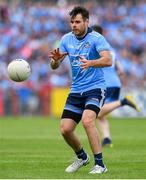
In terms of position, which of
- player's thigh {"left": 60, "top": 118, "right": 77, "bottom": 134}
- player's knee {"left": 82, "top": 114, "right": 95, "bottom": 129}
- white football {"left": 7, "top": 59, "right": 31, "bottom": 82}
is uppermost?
white football {"left": 7, "top": 59, "right": 31, "bottom": 82}

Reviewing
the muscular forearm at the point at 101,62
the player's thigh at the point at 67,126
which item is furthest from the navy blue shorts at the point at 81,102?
the muscular forearm at the point at 101,62

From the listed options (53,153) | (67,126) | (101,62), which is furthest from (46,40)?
(101,62)

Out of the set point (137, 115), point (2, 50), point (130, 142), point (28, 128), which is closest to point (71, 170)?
point (130, 142)

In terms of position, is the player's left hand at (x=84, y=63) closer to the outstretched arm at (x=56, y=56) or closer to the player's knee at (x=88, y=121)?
the outstretched arm at (x=56, y=56)

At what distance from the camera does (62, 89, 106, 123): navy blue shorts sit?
11.2 metres

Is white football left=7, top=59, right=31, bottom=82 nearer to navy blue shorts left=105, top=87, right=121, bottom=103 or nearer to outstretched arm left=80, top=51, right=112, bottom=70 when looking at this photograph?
outstretched arm left=80, top=51, right=112, bottom=70

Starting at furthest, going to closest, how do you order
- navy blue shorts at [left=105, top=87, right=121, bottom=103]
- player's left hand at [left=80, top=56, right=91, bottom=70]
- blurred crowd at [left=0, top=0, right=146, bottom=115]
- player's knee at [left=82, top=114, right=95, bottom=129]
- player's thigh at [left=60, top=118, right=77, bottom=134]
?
blurred crowd at [left=0, top=0, right=146, bottom=115] → navy blue shorts at [left=105, top=87, right=121, bottom=103] → player's thigh at [left=60, top=118, right=77, bottom=134] → player's knee at [left=82, top=114, right=95, bottom=129] → player's left hand at [left=80, top=56, right=91, bottom=70]

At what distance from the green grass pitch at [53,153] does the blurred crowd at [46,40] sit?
17.1 ft

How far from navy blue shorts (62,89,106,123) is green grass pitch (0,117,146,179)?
0.90 metres

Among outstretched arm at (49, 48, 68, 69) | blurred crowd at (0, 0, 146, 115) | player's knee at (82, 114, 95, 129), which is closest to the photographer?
player's knee at (82, 114, 95, 129)

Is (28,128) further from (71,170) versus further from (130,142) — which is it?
(71,170)

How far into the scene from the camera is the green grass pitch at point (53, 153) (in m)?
10.8

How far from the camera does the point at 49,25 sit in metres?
34.2

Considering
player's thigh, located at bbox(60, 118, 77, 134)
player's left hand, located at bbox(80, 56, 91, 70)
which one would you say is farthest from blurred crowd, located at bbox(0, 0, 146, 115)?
player's left hand, located at bbox(80, 56, 91, 70)
